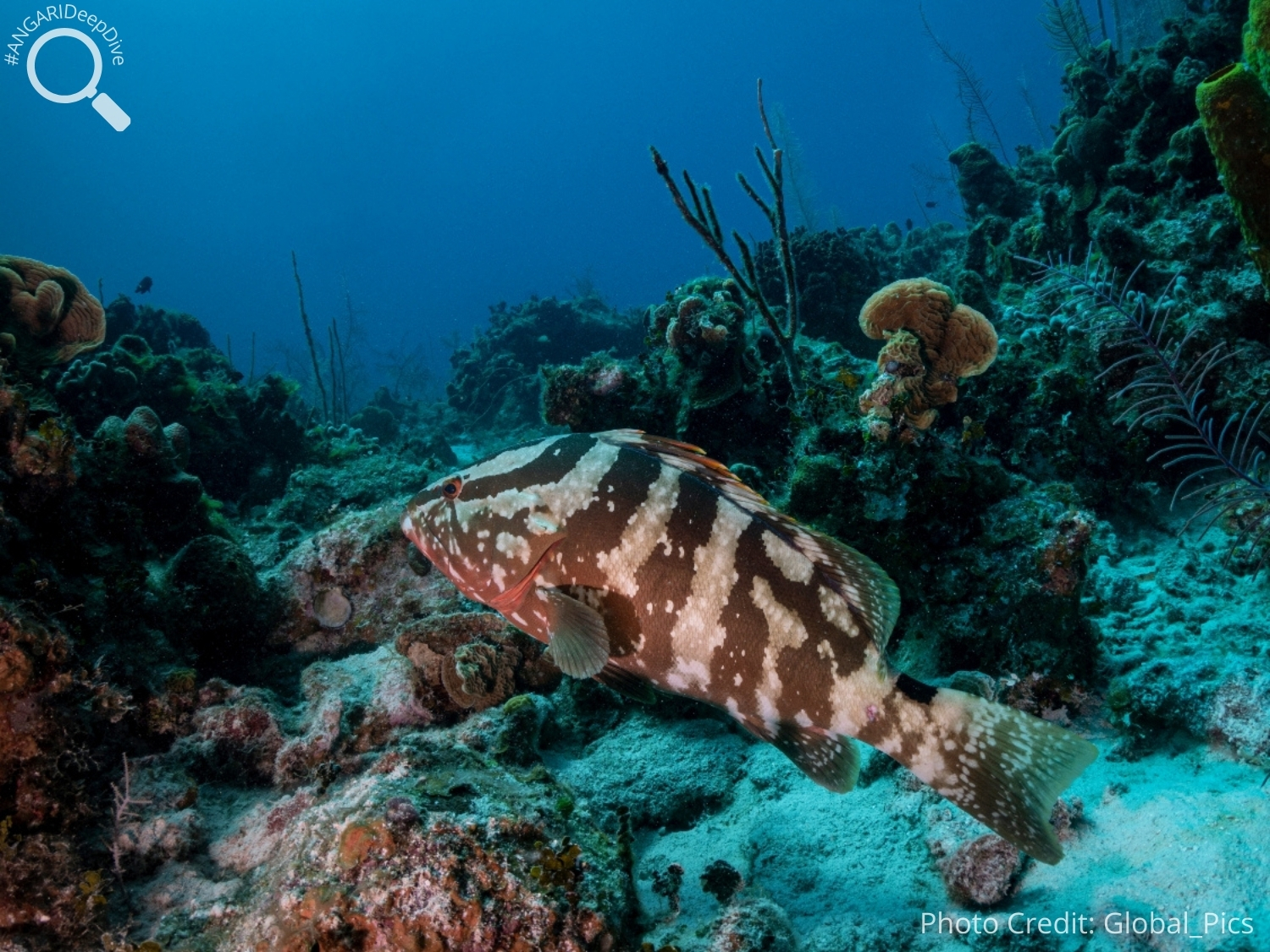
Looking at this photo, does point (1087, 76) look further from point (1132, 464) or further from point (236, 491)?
point (236, 491)

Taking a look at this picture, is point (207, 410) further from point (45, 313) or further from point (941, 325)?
point (941, 325)

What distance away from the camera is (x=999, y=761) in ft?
7.75

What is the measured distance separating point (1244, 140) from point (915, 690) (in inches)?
151

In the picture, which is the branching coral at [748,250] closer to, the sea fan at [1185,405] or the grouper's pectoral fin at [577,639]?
the sea fan at [1185,405]

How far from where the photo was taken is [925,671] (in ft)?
13.6

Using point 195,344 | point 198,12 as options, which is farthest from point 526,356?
point 198,12

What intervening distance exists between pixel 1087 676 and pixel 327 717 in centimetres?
441

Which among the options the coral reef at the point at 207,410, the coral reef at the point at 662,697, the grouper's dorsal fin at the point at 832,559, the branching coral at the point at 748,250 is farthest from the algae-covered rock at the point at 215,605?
the coral reef at the point at 207,410

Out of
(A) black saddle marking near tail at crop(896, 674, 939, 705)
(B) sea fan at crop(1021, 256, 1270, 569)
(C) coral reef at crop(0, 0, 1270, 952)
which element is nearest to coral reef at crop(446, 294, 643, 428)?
(C) coral reef at crop(0, 0, 1270, 952)

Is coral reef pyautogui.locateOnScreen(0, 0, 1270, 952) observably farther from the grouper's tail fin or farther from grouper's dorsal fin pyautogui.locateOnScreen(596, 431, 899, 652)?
grouper's dorsal fin pyautogui.locateOnScreen(596, 431, 899, 652)

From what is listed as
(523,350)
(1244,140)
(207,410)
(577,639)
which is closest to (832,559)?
(577,639)

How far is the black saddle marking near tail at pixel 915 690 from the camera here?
244 cm

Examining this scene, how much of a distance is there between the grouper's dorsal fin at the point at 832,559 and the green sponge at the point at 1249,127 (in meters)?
3.29

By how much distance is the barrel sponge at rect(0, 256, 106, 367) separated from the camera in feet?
19.4
